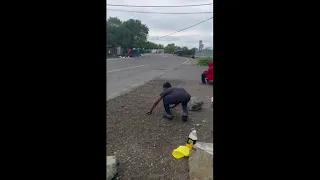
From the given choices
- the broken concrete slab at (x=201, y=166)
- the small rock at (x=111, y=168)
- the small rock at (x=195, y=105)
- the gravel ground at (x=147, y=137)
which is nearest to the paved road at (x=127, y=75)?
the gravel ground at (x=147, y=137)

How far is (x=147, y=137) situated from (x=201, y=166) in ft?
5.12

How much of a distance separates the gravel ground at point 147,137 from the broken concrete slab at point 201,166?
0.13m

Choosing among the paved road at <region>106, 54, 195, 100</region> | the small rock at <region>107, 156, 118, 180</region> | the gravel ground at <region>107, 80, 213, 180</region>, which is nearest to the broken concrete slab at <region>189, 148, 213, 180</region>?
the gravel ground at <region>107, 80, 213, 180</region>

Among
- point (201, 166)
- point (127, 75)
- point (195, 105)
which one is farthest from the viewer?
point (127, 75)

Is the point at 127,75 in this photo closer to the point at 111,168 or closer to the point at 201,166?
the point at 111,168

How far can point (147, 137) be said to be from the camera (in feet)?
14.2

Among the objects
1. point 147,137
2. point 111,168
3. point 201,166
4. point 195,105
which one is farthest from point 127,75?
point 201,166

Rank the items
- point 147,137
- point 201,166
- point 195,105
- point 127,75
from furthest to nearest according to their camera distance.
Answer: point 127,75
point 195,105
point 147,137
point 201,166

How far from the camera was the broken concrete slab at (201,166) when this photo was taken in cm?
285

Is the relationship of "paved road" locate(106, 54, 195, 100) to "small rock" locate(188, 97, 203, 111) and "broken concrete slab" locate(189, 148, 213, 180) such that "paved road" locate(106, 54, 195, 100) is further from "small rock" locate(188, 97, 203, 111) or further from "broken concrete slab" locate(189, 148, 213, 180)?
"broken concrete slab" locate(189, 148, 213, 180)

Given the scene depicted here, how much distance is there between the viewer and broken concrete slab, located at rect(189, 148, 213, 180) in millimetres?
2854
